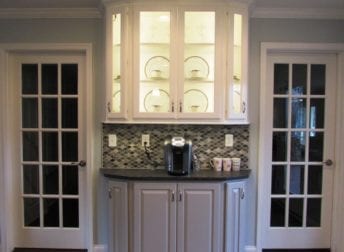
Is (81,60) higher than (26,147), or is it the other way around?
(81,60)

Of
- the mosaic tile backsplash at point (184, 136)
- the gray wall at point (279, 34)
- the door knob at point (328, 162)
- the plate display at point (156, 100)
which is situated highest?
the gray wall at point (279, 34)

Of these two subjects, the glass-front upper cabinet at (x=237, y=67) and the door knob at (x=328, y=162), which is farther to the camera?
the door knob at (x=328, y=162)

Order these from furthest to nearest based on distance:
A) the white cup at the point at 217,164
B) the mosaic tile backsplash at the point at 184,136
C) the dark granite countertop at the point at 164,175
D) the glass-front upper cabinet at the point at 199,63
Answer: the mosaic tile backsplash at the point at 184,136 → the white cup at the point at 217,164 → the glass-front upper cabinet at the point at 199,63 → the dark granite countertop at the point at 164,175

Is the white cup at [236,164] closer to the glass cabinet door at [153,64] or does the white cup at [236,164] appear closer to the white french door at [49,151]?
the glass cabinet door at [153,64]

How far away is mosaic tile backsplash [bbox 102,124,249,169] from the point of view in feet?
9.72

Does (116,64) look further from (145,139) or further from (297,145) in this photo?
(297,145)

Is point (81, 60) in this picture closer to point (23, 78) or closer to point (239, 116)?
point (23, 78)

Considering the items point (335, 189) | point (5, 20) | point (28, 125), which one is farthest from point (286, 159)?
point (5, 20)

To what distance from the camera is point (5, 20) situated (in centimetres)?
296

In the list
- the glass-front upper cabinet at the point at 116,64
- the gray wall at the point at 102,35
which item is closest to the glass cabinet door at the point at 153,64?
the glass-front upper cabinet at the point at 116,64

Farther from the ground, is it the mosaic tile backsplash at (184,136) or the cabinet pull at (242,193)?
the mosaic tile backsplash at (184,136)

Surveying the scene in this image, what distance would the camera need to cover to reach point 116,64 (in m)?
2.71

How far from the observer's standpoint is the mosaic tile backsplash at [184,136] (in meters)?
2.96

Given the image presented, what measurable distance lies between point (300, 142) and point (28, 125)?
113 inches
